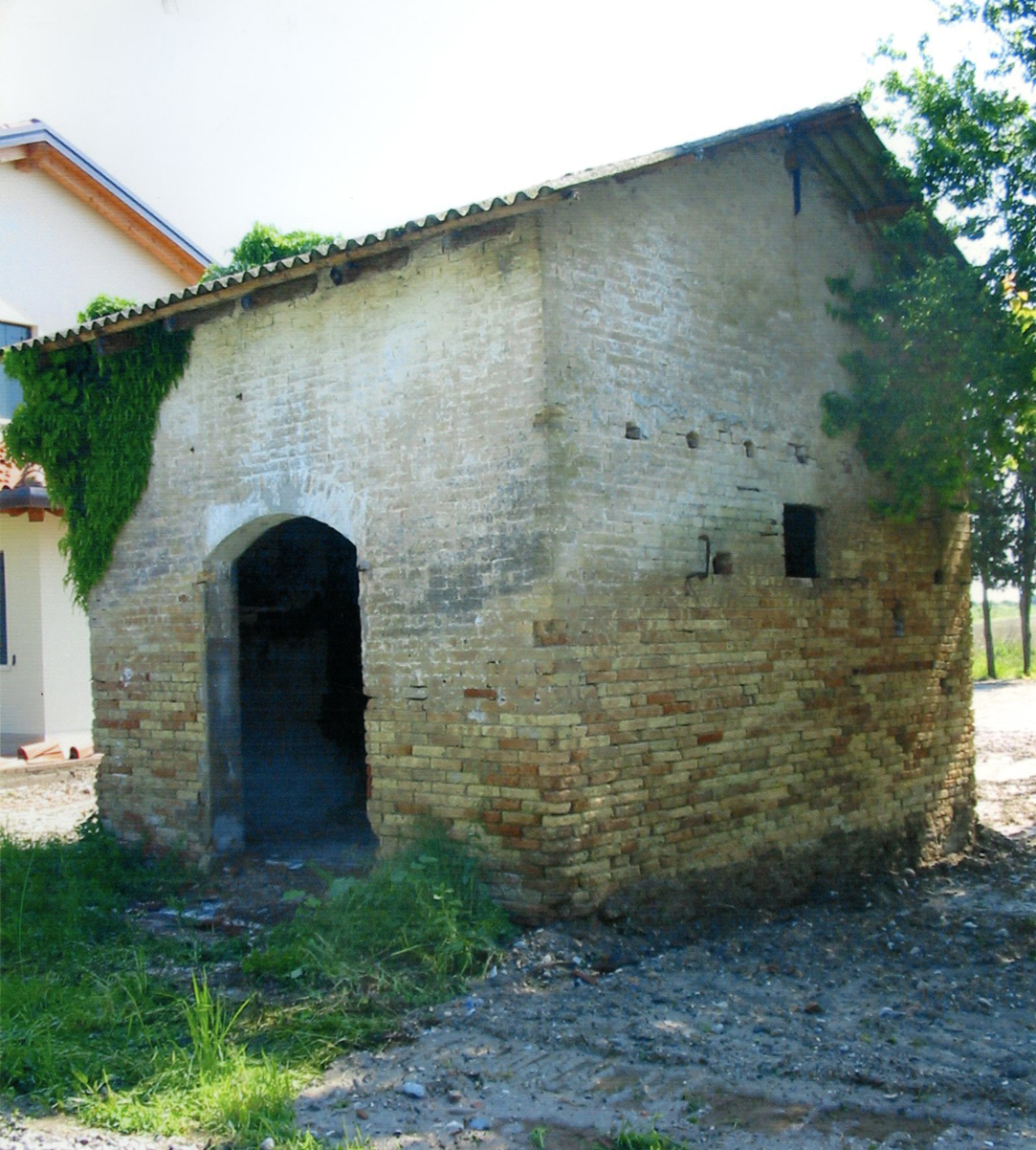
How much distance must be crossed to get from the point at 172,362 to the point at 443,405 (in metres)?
3.03

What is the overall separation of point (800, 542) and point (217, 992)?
5.69 metres

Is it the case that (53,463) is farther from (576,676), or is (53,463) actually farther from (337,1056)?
(337,1056)

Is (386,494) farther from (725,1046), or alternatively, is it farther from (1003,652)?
(1003,652)

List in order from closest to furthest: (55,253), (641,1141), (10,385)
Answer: (641,1141)
(10,385)
(55,253)

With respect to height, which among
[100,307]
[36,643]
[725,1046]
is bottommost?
[725,1046]

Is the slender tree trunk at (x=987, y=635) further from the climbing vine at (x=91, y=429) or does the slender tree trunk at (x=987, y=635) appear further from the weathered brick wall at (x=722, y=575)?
the climbing vine at (x=91, y=429)

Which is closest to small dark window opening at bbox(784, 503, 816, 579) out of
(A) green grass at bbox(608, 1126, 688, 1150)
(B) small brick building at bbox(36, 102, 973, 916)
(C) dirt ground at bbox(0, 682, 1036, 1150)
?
(B) small brick building at bbox(36, 102, 973, 916)

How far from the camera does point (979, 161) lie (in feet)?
31.4

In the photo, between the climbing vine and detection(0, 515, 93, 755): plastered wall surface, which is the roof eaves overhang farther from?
the climbing vine

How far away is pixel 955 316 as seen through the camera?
30.3ft

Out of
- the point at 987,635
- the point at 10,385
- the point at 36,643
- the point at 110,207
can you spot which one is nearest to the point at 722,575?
the point at 36,643

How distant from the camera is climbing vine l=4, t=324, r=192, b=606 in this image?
9406 mm

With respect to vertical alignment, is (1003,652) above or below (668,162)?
below

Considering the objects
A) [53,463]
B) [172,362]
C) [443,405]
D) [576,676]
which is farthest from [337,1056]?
[53,463]
